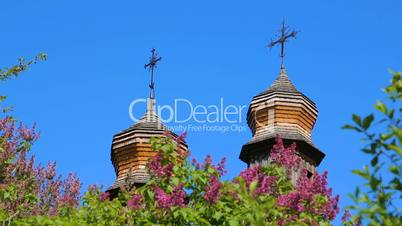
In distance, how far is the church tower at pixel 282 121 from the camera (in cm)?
2373

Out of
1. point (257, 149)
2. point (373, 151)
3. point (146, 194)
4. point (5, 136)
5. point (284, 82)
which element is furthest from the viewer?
point (284, 82)

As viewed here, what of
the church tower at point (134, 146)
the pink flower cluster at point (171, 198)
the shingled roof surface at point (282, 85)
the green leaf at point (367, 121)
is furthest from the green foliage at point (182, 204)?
the church tower at point (134, 146)

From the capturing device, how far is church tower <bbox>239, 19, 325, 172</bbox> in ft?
77.9

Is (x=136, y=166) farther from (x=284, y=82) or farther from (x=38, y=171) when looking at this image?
(x=38, y=171)

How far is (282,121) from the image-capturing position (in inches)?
971

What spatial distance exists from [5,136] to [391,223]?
32.5 ft

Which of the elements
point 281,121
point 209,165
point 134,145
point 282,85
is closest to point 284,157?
point 209,165

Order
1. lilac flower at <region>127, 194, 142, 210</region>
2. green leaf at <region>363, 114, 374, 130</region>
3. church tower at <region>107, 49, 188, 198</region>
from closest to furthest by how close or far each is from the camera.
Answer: green leaf at <region>363, 114, 374, 130</region> < lilac flower at <region>127, 194, 142, 210</region> < church tower at <region>107, 49, 188, 198</region>

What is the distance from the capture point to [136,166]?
91.5 ft

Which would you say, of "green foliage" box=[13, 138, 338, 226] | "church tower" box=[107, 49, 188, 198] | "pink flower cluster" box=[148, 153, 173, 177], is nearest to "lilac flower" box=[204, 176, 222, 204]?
"green foliage" box=[13, 138, 338, 226]

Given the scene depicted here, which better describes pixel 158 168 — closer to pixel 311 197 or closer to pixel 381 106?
pixel 311 197

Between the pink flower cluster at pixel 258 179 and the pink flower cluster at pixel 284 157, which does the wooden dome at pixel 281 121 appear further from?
the pink flower cluster at pixel 258 179

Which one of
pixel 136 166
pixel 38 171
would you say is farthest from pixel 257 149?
pixel 38 171

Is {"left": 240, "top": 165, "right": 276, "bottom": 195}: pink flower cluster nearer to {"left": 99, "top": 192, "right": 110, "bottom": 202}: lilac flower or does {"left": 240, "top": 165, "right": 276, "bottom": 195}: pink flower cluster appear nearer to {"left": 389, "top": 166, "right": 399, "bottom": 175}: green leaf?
{"left": 99, "top": 192, "right": 110, "bottom": 202}: lilac flower
